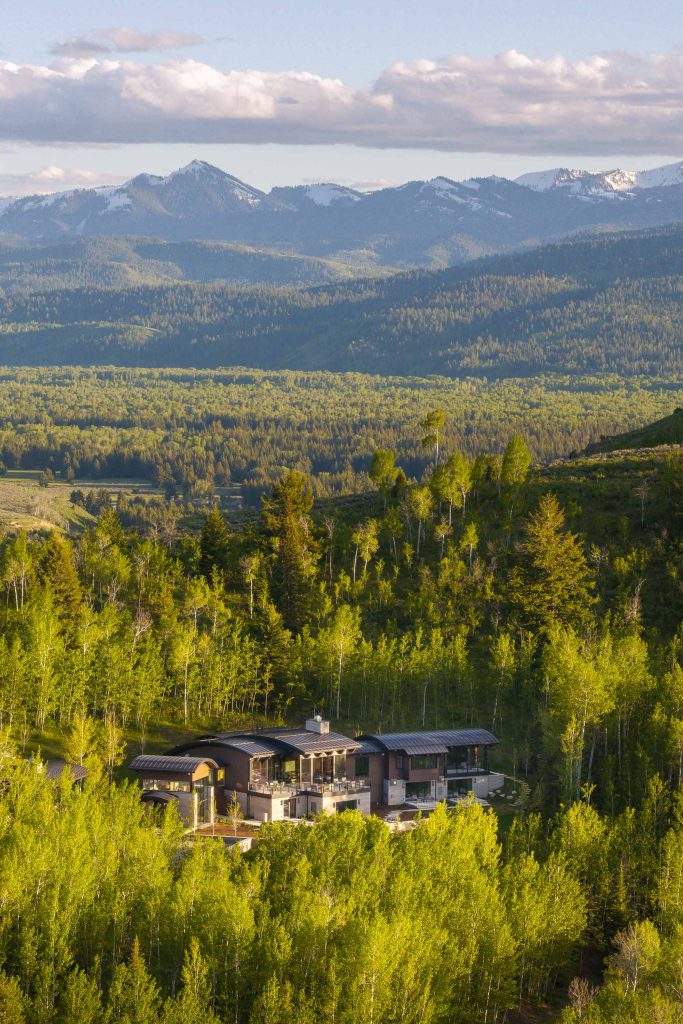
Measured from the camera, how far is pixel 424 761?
78.8 metres

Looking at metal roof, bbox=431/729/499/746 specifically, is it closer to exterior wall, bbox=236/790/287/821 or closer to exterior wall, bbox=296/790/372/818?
exterior wall, bbox=296/790/372/818

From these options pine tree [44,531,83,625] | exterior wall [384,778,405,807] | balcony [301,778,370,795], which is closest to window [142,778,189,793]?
balcony [301,778,370,795]

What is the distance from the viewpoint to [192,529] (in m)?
142

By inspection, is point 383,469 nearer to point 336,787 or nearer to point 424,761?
point 424,761

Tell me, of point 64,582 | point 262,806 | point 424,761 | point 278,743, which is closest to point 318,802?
point 262,806

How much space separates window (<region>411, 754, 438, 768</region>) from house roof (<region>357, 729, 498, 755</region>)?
0.57 metres

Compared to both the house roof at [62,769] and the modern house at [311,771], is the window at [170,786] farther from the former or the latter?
the house roof at [62,769]

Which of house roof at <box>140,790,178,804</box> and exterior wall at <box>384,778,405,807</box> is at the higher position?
house roof at <box>140,790,178,804</box>

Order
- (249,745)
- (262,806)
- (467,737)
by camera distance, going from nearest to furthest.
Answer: (262,806), (249,745), (467,737)

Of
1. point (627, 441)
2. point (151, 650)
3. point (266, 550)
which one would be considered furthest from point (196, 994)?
point (627, 441)

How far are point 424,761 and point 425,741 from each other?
3.64ft

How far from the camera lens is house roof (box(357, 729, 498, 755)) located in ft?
257

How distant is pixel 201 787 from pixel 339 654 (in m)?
17.1

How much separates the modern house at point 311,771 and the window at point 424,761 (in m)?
0.05
